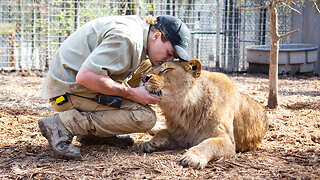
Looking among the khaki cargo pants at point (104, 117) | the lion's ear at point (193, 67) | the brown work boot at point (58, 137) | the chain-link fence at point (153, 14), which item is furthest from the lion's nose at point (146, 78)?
the chain-link fence at point (153, 14)

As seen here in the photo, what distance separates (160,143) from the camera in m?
3.95

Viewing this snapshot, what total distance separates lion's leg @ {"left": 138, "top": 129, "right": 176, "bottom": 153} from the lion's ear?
73cm

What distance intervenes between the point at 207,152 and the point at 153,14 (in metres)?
8.84

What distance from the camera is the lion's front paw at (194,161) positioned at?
128 inches

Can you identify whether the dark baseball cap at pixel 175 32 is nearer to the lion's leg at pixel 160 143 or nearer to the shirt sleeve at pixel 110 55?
the shirt sleeve at pixel 110 55

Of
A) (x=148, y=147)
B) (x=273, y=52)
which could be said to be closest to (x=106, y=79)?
(x=148, y=147)

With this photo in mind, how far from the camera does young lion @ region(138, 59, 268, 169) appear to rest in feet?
12.1

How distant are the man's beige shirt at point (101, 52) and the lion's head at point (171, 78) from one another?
0.72 feet

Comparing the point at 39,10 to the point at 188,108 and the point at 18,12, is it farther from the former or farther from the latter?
the point at 188,108

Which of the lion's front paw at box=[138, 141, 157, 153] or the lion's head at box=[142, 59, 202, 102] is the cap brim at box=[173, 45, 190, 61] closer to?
the lion's head at box=[142, 59, 202, 102]

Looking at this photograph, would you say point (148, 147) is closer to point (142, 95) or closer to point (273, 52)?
point (142, 95)

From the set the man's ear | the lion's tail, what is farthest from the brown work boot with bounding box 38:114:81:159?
the lion's tail

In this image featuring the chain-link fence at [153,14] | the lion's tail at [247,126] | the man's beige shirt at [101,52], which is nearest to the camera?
the man's beige shirt at [101,52]

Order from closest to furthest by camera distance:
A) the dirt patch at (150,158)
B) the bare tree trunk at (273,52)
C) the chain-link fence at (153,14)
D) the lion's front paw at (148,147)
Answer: the dirt patch at (150,158), the lion's front paw at (148,147), the bare tree trunk at (273,52), the chain-link fence at (153,14)
